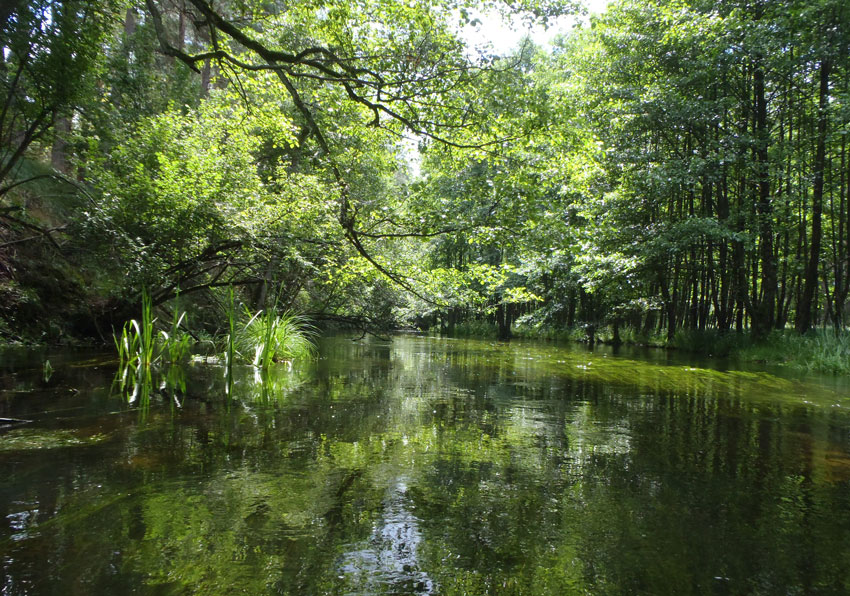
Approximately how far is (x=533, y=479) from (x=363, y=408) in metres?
2.17

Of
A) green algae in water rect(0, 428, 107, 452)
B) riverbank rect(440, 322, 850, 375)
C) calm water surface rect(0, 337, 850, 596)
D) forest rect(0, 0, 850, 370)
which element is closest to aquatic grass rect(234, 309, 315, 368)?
forest rect(0, 0, 850, 370)

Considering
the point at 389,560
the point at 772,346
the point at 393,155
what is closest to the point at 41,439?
the point at 389,560

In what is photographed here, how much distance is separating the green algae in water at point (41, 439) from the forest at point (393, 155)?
3.56 metres

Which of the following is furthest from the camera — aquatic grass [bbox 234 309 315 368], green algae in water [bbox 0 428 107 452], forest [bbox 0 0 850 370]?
aquatic grass [bbox 234 309 315 368]

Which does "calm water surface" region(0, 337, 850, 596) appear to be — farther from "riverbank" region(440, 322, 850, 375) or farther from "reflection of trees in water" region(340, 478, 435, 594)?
"riverbank" region(440, 322, 850, 375)

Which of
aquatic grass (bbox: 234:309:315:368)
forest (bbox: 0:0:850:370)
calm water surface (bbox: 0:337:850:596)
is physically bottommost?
calm water surface (bbox: 0:337:850:596)

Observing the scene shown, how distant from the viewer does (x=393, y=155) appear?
8758 millimetres

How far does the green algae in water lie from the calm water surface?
23 mm

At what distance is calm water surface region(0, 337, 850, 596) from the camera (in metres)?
1.57

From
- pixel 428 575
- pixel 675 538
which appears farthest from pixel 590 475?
pixel 428 575

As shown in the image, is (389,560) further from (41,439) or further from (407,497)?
(41,439)

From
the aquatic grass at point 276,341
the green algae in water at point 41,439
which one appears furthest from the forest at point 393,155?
the green algae in water at point 41,439

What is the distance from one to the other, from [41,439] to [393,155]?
7.08 meters

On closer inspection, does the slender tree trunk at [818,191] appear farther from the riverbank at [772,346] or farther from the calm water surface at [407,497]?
the calm water surface at [407,497]
